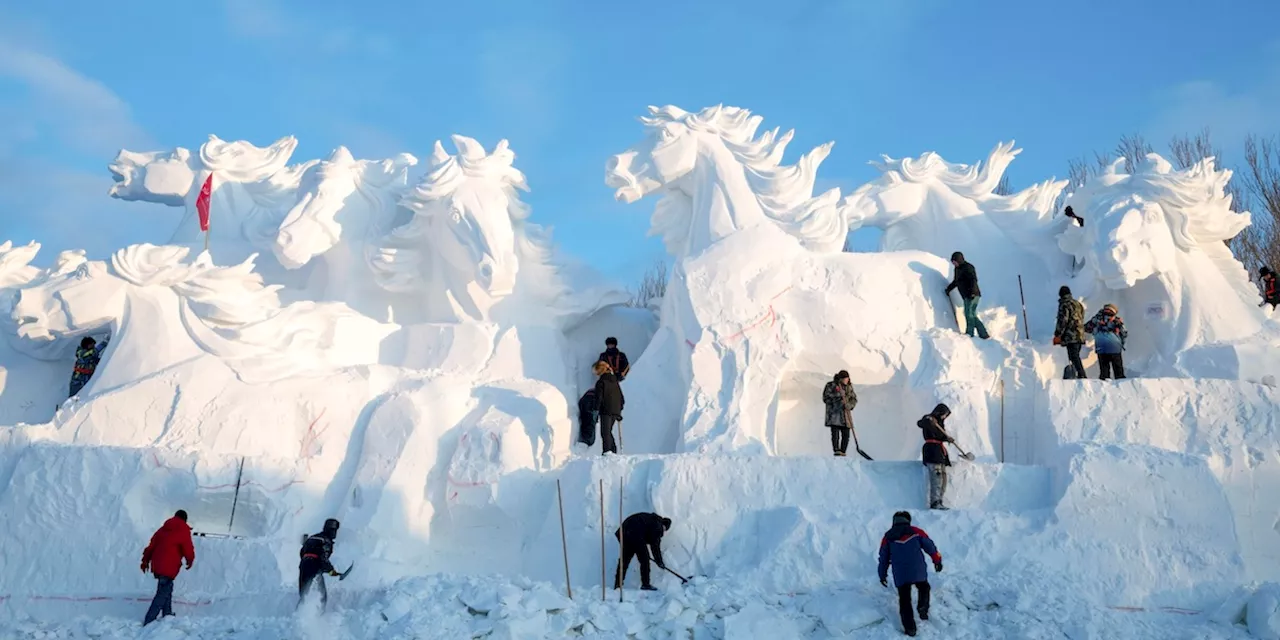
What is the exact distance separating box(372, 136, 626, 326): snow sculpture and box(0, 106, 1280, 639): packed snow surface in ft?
0.13

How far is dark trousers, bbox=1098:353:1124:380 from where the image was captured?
11.6 metres

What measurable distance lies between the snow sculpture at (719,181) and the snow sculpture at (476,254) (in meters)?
1.24

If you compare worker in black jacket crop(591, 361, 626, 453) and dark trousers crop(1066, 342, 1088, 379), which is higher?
dark trousers crop(1066, 342, 1088, 379)

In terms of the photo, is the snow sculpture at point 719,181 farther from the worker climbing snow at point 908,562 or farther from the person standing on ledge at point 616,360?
the worker climbing snow at point 908,562

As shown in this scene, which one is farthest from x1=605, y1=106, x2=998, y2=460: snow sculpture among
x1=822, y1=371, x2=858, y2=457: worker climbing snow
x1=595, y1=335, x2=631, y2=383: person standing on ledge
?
x1=822, y1=371, x2=858, y2=457: worker climbing snow

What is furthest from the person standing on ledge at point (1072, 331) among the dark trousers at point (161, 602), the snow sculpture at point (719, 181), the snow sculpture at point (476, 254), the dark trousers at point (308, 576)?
the dark trousers at point (161, 602)

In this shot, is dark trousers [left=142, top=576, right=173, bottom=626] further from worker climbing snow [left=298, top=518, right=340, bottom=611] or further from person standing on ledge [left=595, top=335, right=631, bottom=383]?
person standing on ledge [left=595, top=335, right=631, bottom=383]

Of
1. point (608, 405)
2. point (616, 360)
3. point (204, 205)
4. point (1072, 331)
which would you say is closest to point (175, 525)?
point (608, 405)

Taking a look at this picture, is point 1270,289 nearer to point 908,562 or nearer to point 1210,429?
point 1210,429

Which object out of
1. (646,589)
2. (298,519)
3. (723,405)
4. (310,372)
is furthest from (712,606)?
(310,372)

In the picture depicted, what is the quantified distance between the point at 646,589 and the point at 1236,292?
22.0 feet

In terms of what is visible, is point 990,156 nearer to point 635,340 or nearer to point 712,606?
point 635,340

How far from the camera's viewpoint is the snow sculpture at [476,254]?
1343 cm

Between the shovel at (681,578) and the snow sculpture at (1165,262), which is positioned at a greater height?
the snow sculpture at (1165,262)
